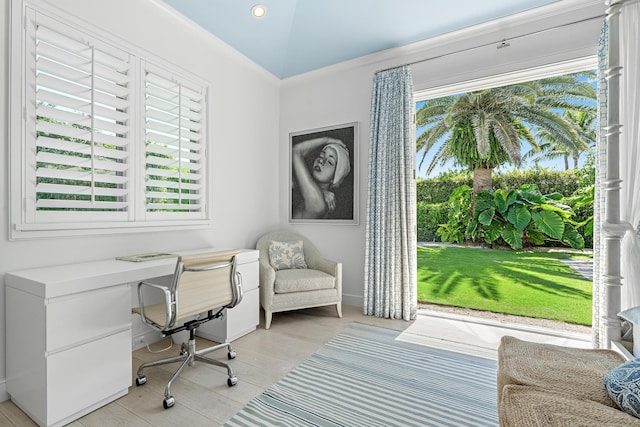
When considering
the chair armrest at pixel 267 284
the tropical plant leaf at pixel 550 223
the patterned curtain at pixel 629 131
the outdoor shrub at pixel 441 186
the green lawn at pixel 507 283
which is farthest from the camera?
the outdoor shrub at pixel 441 186

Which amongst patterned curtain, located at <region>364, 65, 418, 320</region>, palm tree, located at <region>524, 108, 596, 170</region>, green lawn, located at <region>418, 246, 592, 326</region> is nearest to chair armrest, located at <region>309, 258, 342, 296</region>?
patterned curtain, located at <region>364, 65, 418, 320</region>

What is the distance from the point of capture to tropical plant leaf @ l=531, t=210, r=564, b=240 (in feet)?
12.8

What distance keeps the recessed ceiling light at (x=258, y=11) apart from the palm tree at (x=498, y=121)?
2.71 meters

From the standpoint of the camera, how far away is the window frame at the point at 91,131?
5.97ft

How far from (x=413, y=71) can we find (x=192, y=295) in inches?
123

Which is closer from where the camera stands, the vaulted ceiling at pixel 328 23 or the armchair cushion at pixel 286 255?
the vaulted ceiling at pixel 328 23

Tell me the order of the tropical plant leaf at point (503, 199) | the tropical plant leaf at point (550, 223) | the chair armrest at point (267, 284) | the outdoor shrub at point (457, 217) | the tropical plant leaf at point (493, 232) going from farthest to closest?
the outdoor shrub at point (457, 217) < the tropical plant leaf at point (493, 232) < the tropical plant leaf at point (503, 199) < the tropical plant leaf at point (550, 223) < the chair armrest at point (267, 284)

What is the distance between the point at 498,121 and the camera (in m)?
4.25

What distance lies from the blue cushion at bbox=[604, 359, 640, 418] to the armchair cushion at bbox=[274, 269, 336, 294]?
7.52ft

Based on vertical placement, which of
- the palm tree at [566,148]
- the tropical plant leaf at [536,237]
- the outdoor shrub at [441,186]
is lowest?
the tropical plant leaf at [536,237]

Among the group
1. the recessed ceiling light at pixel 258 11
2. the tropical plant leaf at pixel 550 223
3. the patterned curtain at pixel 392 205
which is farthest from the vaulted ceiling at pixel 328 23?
the tropical plant leaf at pixel 550 223

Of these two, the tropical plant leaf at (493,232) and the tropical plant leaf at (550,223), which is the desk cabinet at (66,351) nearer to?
the tropical plant leaf at (493,232)

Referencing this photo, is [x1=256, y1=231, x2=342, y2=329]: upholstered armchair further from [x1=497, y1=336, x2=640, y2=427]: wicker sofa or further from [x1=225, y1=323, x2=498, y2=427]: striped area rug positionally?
[x1=497, y1=336, x2=640, y2=427]: wicker sofa

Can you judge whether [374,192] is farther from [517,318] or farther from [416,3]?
[517,318]
